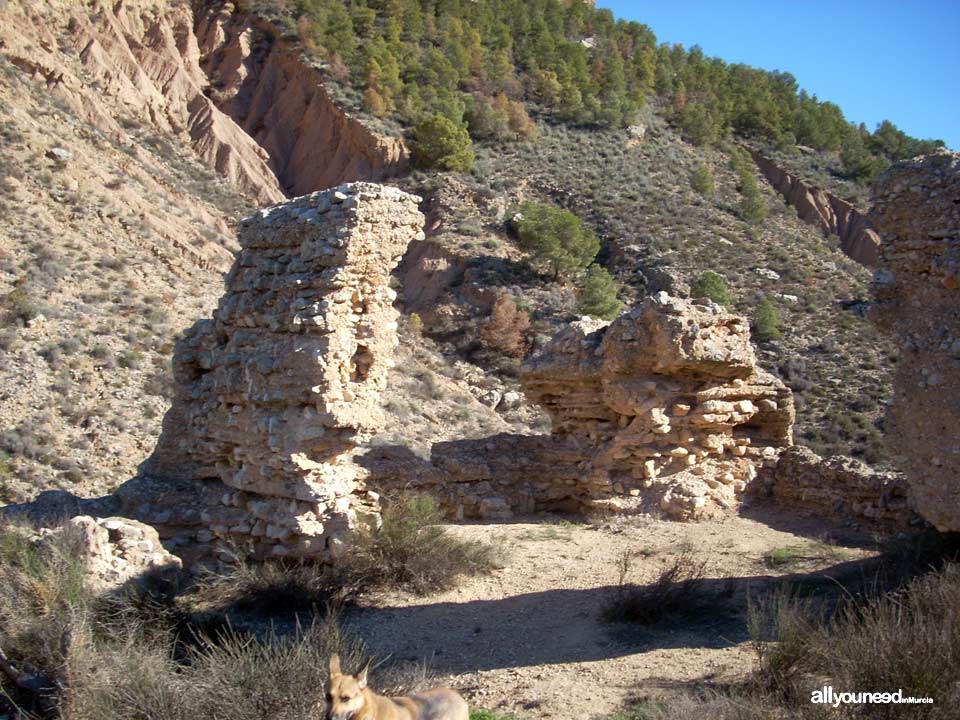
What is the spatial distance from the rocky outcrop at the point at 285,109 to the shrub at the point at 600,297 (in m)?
11.9

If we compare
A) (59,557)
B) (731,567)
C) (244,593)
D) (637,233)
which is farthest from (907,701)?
(637,233)

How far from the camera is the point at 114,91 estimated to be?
31.4 metres

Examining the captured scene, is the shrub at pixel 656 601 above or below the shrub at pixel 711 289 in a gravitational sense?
below

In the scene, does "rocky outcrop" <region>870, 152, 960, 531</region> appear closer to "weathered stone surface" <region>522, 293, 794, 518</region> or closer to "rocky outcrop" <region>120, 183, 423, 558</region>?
"weathered stone surface" <region>522, 293, 794, 518</region>

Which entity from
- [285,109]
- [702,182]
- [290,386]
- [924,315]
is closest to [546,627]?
[290,386]

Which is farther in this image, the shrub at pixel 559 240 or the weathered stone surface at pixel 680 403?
the shrub at pixel 559 240

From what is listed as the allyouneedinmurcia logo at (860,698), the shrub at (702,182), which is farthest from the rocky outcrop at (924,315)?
the shrub at (702,182)

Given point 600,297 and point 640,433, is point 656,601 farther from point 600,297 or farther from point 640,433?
point 600,297

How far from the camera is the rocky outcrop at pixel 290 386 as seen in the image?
7.80 meters

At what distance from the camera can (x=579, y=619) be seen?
690cm

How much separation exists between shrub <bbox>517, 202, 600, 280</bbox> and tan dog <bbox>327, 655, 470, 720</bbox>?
2805cm

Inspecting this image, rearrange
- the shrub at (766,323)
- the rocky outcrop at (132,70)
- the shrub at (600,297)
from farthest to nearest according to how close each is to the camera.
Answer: the shrub at (600,297)
the rocky outcrop at (132,70)
the shrub at (766,323)

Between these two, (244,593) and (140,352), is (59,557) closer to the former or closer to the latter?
(244,593)

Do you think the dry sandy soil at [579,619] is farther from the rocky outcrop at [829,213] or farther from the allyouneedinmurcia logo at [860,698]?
the rocky outcrop at [829,213]
